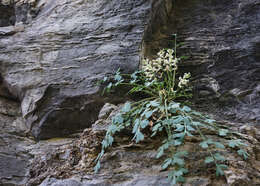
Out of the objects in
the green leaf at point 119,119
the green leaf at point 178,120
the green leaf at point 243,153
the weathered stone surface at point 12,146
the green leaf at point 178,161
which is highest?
the green leaf at point 178,120

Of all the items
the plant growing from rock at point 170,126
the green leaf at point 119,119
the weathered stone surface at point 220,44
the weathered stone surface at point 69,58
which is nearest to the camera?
the plant growing from rock at point 170,126

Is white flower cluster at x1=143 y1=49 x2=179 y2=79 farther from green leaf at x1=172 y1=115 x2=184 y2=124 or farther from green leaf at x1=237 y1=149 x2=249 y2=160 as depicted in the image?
green leaf at x1=237 y1=149 x2=249 y2=160

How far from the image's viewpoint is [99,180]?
2.06 metres

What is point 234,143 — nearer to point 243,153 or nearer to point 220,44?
point 243,153

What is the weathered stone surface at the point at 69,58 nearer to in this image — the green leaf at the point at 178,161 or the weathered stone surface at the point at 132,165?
the weathered stone surface at the point at 132,165

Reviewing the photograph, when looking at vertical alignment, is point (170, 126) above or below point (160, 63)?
below

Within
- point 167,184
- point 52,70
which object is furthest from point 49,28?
point 167,184

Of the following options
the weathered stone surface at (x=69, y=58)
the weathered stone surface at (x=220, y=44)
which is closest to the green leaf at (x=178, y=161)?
the weathered stone surface at (x=220, y=44)

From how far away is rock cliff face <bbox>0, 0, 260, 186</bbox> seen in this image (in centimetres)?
262

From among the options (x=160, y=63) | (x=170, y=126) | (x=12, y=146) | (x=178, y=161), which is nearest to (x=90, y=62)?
(x=160, y=63)

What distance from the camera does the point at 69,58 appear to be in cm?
302

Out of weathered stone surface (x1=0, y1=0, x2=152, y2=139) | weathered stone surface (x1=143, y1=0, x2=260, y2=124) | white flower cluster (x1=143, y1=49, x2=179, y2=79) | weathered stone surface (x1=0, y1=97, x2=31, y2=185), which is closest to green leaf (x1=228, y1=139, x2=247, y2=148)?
weathered stone surface (x1=143, y1=0, x2=260, y2=124)

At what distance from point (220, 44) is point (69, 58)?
153cm

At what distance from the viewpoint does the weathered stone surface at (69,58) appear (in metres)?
2.84
